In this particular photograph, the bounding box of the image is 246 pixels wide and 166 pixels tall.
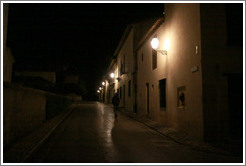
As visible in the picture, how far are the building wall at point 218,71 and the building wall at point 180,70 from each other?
0.23 meters

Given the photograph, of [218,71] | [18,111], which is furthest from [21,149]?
[218,71]

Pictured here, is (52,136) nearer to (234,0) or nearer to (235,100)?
(235,100)

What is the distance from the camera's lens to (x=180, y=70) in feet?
34.1

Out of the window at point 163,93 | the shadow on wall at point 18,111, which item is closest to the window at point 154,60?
the window at point 163,93

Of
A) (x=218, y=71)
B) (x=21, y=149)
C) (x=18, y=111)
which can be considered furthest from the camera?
(x=218, y=71)

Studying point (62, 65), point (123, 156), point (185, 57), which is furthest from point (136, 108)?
point (62, 65)

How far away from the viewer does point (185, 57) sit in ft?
32.2

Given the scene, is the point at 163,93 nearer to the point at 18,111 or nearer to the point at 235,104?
the point at 235,104

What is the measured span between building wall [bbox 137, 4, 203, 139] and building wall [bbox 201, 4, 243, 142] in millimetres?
232

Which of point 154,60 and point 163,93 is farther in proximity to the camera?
point 154,60

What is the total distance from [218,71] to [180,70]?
2.21m

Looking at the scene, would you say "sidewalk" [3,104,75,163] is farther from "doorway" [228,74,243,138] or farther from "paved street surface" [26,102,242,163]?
"doorway" [228,74,243,138]

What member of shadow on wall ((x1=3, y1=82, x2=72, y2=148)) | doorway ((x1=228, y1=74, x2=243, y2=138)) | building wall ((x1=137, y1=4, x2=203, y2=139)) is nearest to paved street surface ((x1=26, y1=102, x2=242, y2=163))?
shadow on wall ((x1=3, y1=82, x2=72, y2=148))

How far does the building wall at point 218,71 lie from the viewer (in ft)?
26.9
